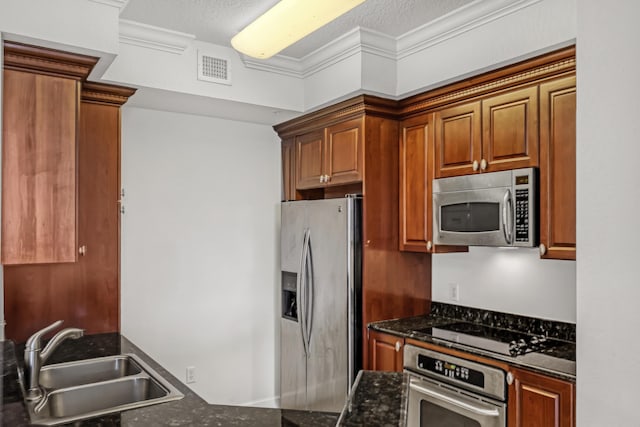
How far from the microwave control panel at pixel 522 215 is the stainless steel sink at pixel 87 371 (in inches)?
76.9

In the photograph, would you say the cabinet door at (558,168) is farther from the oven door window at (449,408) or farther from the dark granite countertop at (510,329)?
the oven door window at (449,408)

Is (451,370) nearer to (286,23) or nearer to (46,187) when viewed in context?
(286,23)

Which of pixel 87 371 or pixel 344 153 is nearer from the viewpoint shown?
pixel 87 371

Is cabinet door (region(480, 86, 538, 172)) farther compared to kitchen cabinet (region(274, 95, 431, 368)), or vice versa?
kitchen cabinet (region(274, 95, 431, 368))

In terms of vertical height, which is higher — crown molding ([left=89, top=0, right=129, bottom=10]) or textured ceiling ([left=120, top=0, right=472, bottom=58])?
textured ceiling ([left=120, top=0, right=472, bottom=58])

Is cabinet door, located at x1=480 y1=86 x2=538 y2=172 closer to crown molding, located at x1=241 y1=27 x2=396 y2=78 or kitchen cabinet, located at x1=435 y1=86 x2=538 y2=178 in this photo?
kitchen cabinet, located at x1=435 y1=86 x2=538 y2=178

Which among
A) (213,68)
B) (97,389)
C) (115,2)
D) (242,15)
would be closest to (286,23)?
(242,15)

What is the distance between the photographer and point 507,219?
248cm

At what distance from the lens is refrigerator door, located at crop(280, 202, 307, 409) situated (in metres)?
3.38

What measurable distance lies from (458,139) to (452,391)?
4.61ft

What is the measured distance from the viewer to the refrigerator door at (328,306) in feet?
10.0

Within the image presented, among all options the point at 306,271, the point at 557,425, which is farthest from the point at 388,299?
the point at 557,425

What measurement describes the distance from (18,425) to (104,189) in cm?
183

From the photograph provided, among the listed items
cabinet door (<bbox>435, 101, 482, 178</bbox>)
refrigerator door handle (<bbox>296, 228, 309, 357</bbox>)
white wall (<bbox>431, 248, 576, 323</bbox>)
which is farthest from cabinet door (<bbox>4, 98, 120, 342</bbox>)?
white wall (<bbox>431, 248, 576, 323</bbox>)
